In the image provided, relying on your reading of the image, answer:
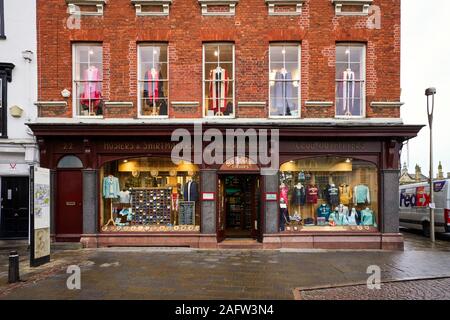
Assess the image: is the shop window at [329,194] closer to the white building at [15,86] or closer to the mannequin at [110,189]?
the mannequin at [110,189]

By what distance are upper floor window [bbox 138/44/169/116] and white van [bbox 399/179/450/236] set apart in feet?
37.7

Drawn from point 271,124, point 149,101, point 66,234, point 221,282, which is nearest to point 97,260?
point 66,234

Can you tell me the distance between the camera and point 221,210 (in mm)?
12852

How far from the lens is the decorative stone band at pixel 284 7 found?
40.8 feet

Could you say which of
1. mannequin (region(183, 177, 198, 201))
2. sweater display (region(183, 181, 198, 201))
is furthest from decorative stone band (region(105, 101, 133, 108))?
sweater display (region(183, 181, 198, 201))

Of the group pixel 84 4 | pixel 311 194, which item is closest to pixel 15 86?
pixel 84 4

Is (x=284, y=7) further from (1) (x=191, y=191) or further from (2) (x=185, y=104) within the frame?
(1) (x=191, y=191)

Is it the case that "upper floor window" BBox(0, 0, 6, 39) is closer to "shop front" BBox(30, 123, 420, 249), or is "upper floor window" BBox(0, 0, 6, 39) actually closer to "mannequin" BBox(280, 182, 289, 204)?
"shop front" BBox(30, 123, 420, 249)

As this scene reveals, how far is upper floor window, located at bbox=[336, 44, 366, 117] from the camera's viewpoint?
12.7 m

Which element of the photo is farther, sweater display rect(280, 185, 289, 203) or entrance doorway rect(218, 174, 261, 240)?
entrance doorway rect(218, 174, 261, 240)

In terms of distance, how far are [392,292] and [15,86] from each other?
516 inches

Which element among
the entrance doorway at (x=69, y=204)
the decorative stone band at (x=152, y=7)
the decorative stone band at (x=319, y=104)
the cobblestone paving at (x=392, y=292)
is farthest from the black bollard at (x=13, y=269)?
the decorative stone band at (x=319, y=104)

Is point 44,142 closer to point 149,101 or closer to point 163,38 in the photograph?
point 149,101

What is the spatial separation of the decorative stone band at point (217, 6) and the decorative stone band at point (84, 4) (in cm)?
339
